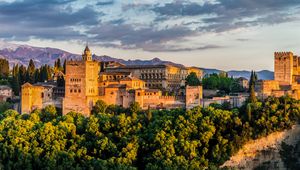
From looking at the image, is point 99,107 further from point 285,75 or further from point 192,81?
point 285,75

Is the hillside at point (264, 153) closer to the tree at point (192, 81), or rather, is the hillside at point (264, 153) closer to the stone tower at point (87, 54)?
the tree at point (192, 81)

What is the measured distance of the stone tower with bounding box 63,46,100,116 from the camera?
35.2 metres

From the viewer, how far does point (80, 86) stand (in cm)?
3575

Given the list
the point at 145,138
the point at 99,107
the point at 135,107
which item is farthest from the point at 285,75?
the point at 145,138

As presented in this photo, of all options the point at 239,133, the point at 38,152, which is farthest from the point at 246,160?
the point at 38,152

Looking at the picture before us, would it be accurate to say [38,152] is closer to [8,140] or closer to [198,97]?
[8,140]

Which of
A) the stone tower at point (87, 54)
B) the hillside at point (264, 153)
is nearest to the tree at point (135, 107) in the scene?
the stone tower at point (87, 54)

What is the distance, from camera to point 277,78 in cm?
3756

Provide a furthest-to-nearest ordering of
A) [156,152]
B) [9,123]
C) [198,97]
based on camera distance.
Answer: [198,97]
[9,123]
[156,152]

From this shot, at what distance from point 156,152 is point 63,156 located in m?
4.73

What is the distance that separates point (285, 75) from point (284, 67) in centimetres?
57

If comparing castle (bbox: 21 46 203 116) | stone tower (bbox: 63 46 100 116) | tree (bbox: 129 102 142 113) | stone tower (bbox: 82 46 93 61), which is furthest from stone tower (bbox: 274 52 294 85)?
stone tower (bbox: 82 46 93 61)

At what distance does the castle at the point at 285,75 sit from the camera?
3412 centimetres

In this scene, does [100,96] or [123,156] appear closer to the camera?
[123,156]
